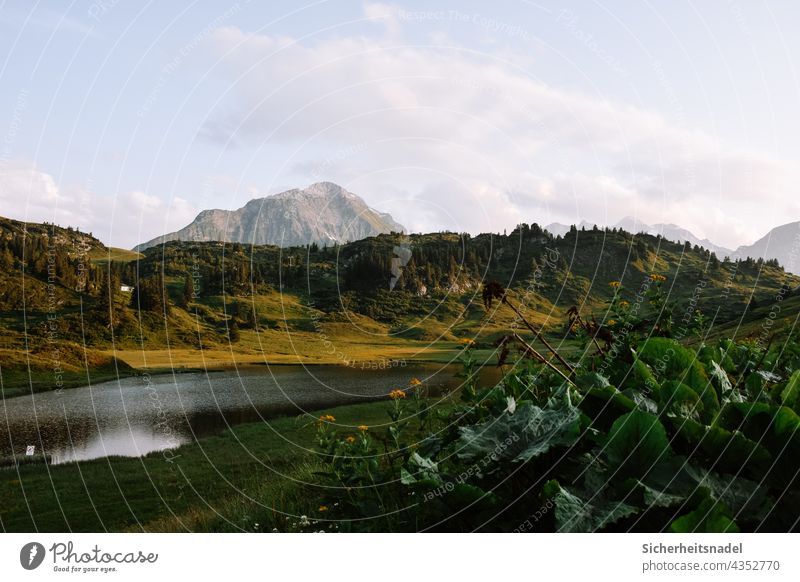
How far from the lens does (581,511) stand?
2508mm

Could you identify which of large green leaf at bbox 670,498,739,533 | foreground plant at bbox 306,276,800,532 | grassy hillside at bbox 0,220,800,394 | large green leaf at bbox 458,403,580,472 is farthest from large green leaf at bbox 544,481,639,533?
grassy hillside at bbox 0,220,800,394

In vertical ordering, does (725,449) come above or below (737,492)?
above

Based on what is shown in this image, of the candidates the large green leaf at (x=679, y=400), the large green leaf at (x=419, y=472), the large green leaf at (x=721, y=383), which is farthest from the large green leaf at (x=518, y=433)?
the large green leaf at (x=721, y=383)

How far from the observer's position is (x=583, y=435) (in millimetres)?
2936

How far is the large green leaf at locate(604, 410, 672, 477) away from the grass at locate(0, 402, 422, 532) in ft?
14.4

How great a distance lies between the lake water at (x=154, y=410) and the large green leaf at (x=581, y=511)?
80.8ft

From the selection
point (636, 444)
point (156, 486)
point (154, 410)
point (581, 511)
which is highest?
point (636, 444)

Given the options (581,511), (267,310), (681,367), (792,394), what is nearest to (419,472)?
(581,511)

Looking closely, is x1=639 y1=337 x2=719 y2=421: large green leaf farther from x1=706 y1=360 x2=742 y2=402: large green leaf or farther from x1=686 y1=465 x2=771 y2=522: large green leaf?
x1=686 y1=465 x2=771 y2=522: large green leaf

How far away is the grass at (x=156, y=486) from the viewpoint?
11.6 metres

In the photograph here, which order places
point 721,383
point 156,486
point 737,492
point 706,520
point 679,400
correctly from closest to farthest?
1. point 706,520
2. point 737,492
3. point 679,400
4. point 721,383
5. point 156,486

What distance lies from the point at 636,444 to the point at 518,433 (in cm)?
70

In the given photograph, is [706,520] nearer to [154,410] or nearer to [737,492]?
[737,492]
